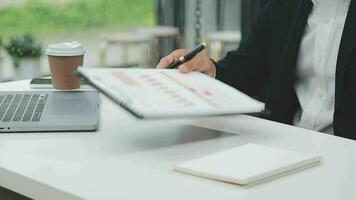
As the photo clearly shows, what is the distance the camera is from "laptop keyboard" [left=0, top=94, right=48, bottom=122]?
108 cm

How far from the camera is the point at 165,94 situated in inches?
38.7

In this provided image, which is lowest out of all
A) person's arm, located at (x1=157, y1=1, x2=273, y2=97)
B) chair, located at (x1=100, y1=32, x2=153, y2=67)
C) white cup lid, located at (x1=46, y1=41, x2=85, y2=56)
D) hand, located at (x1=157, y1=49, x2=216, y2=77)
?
chair, located at (x1=100, y1=32, x2=153, y2=67)

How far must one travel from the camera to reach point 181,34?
553 cm

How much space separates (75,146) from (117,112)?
10.3 inches

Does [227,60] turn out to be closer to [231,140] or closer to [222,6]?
[231,140]

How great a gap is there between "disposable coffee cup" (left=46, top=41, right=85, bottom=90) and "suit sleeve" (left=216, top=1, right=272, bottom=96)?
1.58 ft

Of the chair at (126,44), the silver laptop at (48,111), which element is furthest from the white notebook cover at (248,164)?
the chair at (126,44)

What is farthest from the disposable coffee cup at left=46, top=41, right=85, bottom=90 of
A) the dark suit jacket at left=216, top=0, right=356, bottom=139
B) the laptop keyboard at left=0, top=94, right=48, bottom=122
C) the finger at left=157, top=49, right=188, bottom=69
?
the dark suit jacket at left=216, top=0, right=356, bottom=139

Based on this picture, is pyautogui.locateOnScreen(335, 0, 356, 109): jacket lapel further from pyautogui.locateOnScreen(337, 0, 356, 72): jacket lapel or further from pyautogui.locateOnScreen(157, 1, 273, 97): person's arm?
pyautogui.locateOnScreen(157, 1, 273, 97): person's arm

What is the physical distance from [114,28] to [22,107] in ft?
14.0

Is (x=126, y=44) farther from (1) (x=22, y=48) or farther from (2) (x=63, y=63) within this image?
(2) (x=63, y=63)

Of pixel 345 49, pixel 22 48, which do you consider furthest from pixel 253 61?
pixel 22 48

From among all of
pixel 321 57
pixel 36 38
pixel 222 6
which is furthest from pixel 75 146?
pixel 222 6

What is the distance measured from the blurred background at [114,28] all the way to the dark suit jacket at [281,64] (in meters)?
2.83
